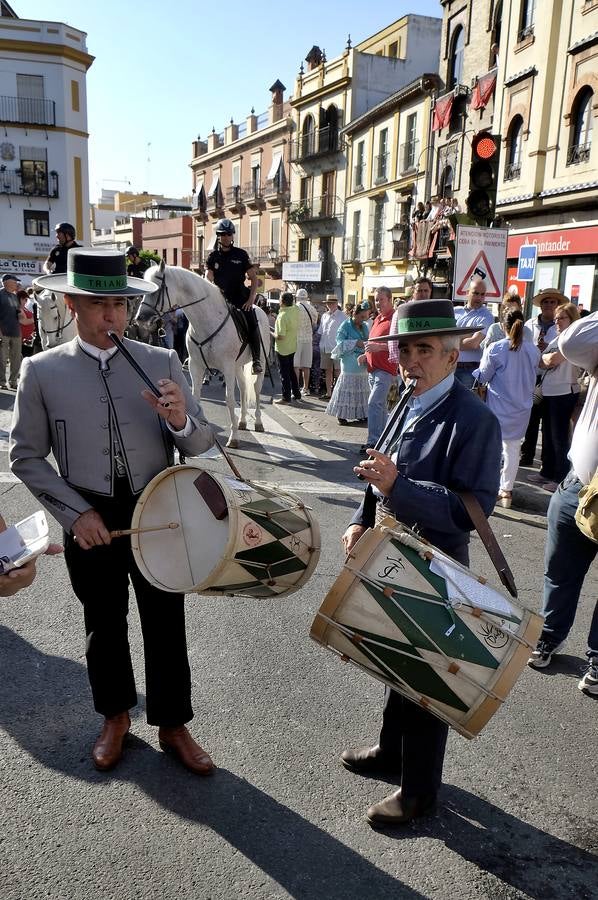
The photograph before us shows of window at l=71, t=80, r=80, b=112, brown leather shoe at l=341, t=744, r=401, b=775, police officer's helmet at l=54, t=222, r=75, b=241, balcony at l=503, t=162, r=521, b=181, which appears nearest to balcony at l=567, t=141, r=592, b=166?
balcony at l=503, t=162, r=521, b=181

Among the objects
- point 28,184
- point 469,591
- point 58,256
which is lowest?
point 469,591

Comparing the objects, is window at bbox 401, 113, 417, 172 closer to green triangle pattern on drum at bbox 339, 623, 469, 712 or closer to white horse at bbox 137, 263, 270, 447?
white horse at bbox 137, 263, 270, 447

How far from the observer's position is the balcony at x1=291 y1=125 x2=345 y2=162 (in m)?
35.8

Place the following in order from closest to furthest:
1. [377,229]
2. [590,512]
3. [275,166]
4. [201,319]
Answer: [590,512], [201,319], [377,229], [275,166]

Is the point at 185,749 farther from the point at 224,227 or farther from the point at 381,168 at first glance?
the point at 381,168

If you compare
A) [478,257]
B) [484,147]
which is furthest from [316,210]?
[478,257]

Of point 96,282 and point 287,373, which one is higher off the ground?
point 96,282

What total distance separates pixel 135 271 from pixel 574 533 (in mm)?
12614

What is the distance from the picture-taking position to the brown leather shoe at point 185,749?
9.54 feet

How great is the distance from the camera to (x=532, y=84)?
60.5 feet

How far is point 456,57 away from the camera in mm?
24125

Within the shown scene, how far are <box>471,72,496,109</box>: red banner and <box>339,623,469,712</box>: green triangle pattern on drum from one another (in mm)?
22602

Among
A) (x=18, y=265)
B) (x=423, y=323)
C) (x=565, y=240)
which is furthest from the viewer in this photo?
(x=18, y=265)

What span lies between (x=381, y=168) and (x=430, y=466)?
31845 millimetres
